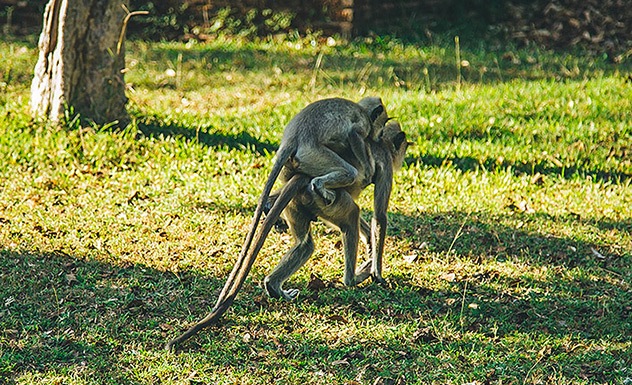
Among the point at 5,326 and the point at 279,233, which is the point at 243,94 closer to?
the point at 279,233

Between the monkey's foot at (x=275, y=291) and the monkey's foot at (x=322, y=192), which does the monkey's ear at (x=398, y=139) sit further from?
the monkey's foot at (x=275, y=291)

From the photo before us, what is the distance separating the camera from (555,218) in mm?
7320

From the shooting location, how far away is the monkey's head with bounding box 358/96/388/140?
574 cm

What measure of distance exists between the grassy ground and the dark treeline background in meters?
2.04

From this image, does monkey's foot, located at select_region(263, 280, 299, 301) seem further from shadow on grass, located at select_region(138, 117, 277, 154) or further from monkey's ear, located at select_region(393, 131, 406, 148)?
shadow on grass, located at select_region(138, 117, 277, 154)

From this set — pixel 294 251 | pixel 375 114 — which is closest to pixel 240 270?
pixel 294 251

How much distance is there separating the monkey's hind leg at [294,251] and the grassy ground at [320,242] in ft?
0.57

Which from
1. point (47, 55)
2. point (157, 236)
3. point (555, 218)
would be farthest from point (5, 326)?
point (555, 218)

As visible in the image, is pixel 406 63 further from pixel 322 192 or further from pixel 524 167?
pixel 322 192

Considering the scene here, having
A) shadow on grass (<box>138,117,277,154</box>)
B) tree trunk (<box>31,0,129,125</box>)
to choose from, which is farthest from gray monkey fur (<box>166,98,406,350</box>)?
tree trunk (<box>31,0,129,125</box>)

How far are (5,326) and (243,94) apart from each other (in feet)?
19.1

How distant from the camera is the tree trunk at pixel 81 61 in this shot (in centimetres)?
833

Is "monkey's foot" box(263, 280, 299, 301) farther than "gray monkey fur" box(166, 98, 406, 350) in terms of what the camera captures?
Yes

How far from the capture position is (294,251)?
18.1ft
